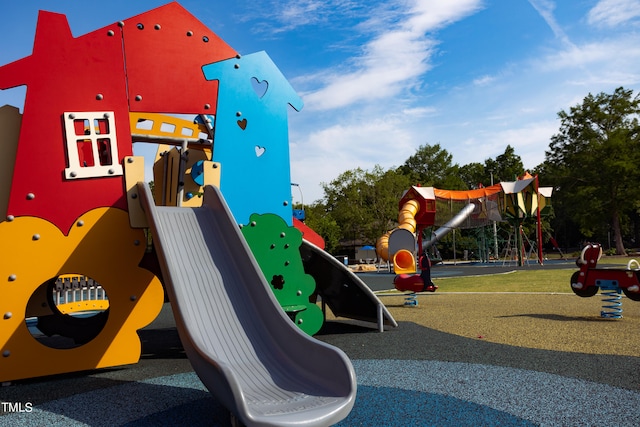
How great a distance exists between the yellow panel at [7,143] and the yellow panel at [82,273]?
3.16 ft

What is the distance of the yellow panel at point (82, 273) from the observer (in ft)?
17.6

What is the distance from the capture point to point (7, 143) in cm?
615

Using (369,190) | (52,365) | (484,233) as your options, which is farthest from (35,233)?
(369,190)

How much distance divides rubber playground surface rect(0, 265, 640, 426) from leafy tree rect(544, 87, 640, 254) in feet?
117

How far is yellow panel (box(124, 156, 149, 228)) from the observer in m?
5.98

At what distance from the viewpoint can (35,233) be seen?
220 inches

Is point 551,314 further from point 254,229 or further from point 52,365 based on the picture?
point 52,365

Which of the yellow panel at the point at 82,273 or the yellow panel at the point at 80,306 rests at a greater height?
the yellow panel at the point at 82,273

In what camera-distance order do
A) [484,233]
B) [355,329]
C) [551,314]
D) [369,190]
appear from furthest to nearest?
[369,190] → [484,233] → [551,314] → [355,329]

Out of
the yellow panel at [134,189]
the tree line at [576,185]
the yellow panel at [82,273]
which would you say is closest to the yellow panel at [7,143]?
the yellow panel at [82,273]

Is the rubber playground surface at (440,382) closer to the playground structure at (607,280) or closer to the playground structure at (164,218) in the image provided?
the playground structure at (607,280)

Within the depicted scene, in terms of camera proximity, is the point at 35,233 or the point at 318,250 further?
the point at 318,250

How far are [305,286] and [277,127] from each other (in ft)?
8.11

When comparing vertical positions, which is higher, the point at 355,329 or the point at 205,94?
the point at 205,94
